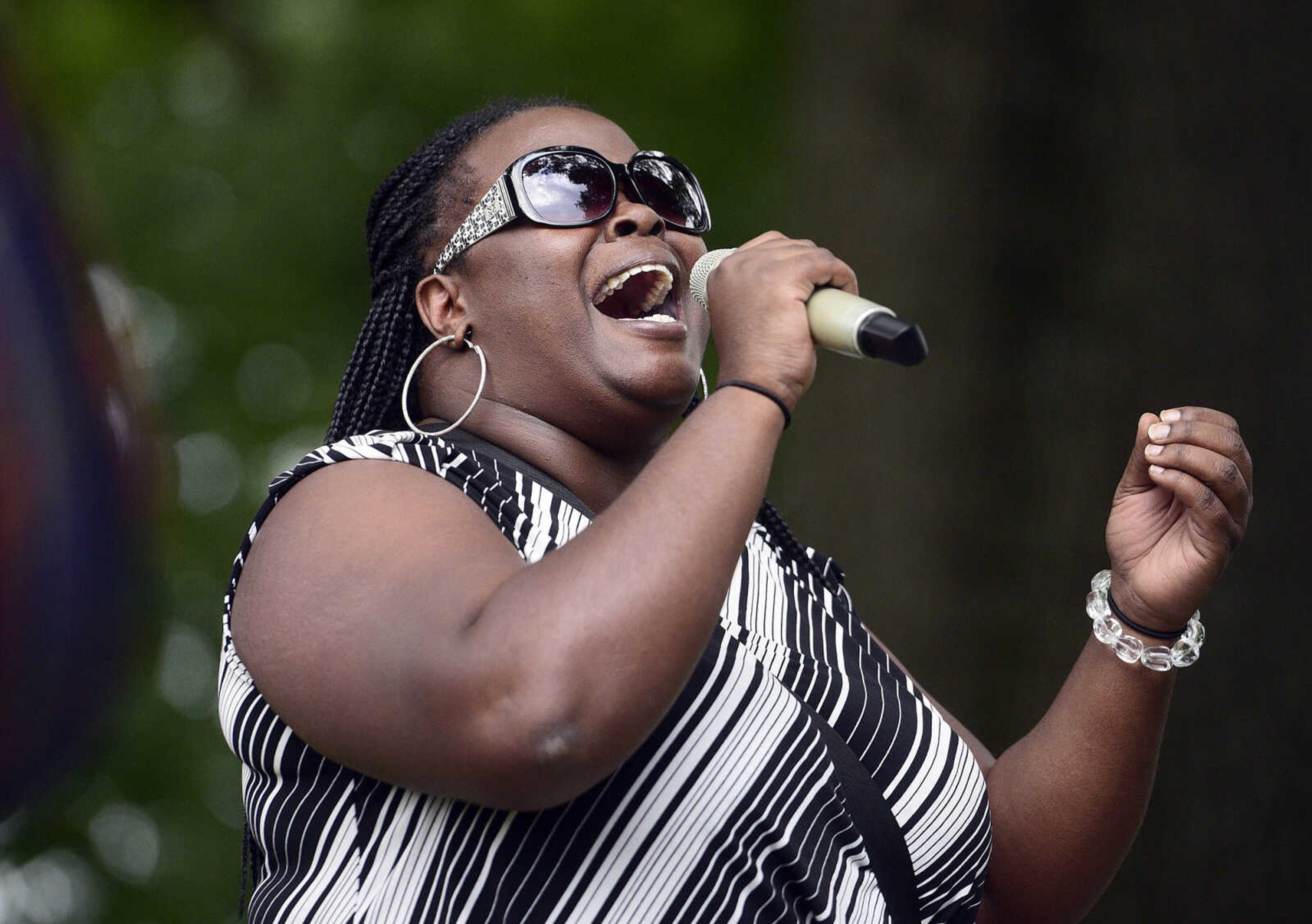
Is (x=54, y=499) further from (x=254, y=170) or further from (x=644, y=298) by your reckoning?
(x=254, y=170)

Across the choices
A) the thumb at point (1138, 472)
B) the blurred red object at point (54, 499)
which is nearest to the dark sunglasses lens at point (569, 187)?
the thumb at point (1138, 472)

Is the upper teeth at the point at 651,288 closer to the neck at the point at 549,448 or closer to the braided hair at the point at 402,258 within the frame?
the neck at the point at 549,448

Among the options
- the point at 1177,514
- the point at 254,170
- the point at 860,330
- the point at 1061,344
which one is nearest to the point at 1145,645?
the point at 1177,514

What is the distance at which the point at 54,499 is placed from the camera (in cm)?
66

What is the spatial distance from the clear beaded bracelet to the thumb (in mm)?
124

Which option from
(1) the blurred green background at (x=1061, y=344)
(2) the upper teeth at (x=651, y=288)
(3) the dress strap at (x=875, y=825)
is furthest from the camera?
(1) the blurred green background at (x=1061, y=344)

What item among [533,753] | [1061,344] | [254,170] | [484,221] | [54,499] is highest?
[54,499]

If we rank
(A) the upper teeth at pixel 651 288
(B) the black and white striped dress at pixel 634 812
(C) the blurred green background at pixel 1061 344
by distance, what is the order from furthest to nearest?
1. (C) the blurred green background at pixel 1061 344
2. (A) the upper teeth at pixel 651 288
3. (B) the black and white striped dress at pixel 634 812

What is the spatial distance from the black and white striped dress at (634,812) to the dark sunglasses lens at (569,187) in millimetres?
406

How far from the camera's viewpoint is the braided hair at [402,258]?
2.31 metres

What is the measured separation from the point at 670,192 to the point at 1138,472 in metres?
0.80

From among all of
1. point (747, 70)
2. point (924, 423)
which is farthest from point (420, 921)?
point (747, 70)

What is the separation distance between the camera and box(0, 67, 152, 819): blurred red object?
0.65 metres

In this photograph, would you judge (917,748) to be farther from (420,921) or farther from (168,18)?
(168,18)
